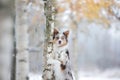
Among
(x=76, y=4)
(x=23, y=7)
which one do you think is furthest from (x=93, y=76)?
(x=23, y=7)

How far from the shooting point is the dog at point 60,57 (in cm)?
396

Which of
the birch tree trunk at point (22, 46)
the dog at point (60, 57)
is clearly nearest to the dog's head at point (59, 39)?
the dog at point (60, 57)

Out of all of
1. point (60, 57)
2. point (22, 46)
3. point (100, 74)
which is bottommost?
point (60, 57)

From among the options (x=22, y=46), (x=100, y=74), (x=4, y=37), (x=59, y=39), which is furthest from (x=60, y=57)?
(x=100, y=74)

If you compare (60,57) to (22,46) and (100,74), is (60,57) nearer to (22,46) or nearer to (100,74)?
(22,46)

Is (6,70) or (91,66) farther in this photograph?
(91,66)

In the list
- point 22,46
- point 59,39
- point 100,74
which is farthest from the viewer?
point 100,74

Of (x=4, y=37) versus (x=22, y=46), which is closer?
(x=4, y=37)

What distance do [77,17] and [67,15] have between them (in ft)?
1.30

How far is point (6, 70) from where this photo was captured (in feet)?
2.25

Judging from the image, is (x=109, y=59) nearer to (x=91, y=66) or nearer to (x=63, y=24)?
(x=91, y=66)

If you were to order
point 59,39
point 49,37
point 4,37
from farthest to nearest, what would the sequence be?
1. point 49,37
2. point 59,39
3. point 4,37

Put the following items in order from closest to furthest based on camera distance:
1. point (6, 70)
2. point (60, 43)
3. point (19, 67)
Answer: point (6, 70) → point (60, 43) → point (19, 67)

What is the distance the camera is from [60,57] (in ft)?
13.2
